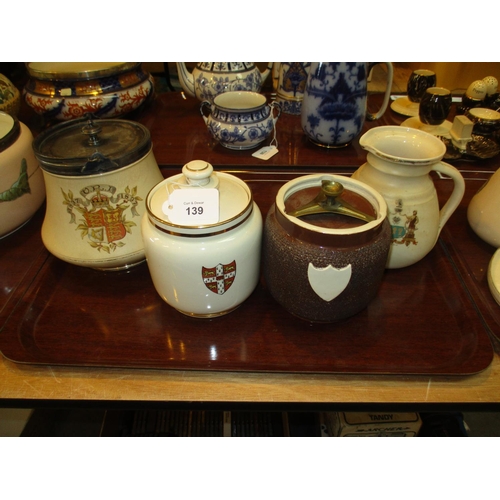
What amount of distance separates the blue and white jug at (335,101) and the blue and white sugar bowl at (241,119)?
0.11m

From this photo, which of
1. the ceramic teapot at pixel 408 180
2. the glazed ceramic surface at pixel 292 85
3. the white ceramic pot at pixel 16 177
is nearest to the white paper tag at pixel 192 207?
the ceramic teapot at pixel 408 180

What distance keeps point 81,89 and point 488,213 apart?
1057 mm

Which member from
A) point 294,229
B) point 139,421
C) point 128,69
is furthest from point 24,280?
point 128,69

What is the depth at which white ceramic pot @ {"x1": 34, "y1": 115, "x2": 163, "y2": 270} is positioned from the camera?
2.12ft

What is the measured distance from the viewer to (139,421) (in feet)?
3.11

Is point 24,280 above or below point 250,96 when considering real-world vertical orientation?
below

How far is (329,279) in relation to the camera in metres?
0.58

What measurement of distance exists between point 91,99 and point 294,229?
0.81 metres

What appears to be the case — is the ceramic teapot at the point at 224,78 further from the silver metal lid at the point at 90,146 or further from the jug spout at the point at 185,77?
the silver metal lid at the point at 90,146

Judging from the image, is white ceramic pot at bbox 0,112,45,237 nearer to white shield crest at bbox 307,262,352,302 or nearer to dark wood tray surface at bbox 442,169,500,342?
white shield crest at bbox 307,262,352,302

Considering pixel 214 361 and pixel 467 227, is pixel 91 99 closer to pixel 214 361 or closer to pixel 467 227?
pixel 214 361

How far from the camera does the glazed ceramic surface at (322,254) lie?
1.87 ft

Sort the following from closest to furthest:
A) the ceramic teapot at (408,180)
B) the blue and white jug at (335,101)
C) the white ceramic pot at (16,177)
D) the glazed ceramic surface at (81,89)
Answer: the ceramic teapot at (408,180), the white ceramic pot at (16,177), the blue and white jug at (335,101), the glazed ceramic surface at (81,89)

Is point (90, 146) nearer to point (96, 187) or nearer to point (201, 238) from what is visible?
point (96, 187)
